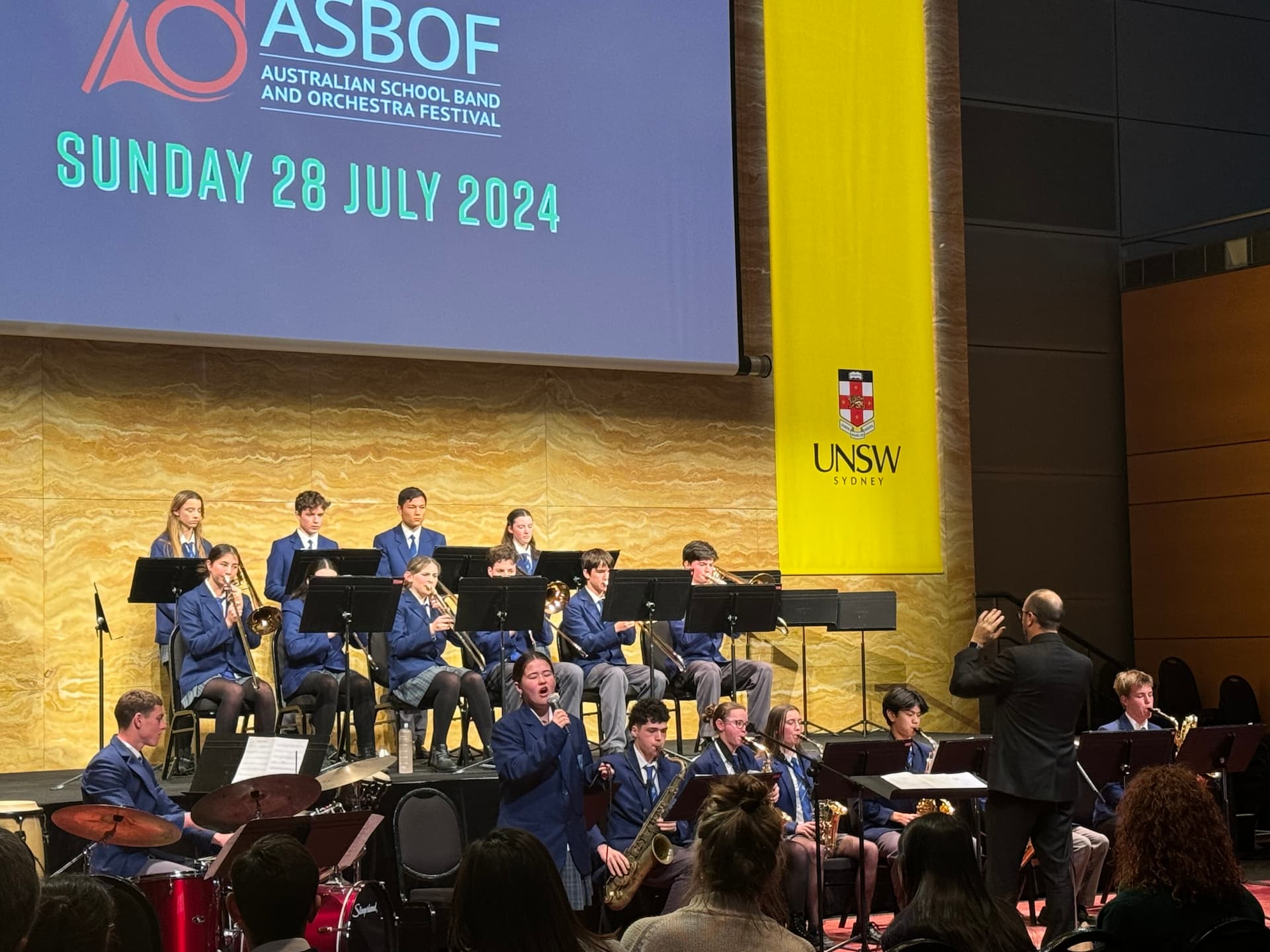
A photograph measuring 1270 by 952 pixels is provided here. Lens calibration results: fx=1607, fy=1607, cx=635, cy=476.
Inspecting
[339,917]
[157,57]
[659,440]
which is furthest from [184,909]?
[659,440]

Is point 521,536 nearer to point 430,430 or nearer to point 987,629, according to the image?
point 430,430

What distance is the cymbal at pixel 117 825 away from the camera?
543 centimetres

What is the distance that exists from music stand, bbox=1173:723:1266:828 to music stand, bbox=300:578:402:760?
400 cm

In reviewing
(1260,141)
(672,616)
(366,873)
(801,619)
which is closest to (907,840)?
(366,873)

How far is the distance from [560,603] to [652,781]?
6.63ft

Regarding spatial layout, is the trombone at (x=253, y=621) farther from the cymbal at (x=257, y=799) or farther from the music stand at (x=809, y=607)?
the music stand at (x=809, y=607)

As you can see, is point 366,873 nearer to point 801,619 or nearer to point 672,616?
point 672,616

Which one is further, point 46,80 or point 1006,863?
point 46,80

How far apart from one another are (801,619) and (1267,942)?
6789 mm

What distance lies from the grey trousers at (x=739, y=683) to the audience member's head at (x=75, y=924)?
22.1 feet

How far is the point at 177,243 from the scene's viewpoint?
9352mm

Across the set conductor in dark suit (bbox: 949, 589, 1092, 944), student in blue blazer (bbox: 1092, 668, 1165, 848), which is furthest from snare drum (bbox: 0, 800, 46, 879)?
student in blue blazer (bbox: 1092, 668, 1165, 848)

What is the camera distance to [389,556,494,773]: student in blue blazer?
28.0ft

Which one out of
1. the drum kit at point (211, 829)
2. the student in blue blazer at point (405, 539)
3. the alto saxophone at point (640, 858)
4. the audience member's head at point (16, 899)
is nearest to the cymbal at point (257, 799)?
the drum kit at point (211, 829)
